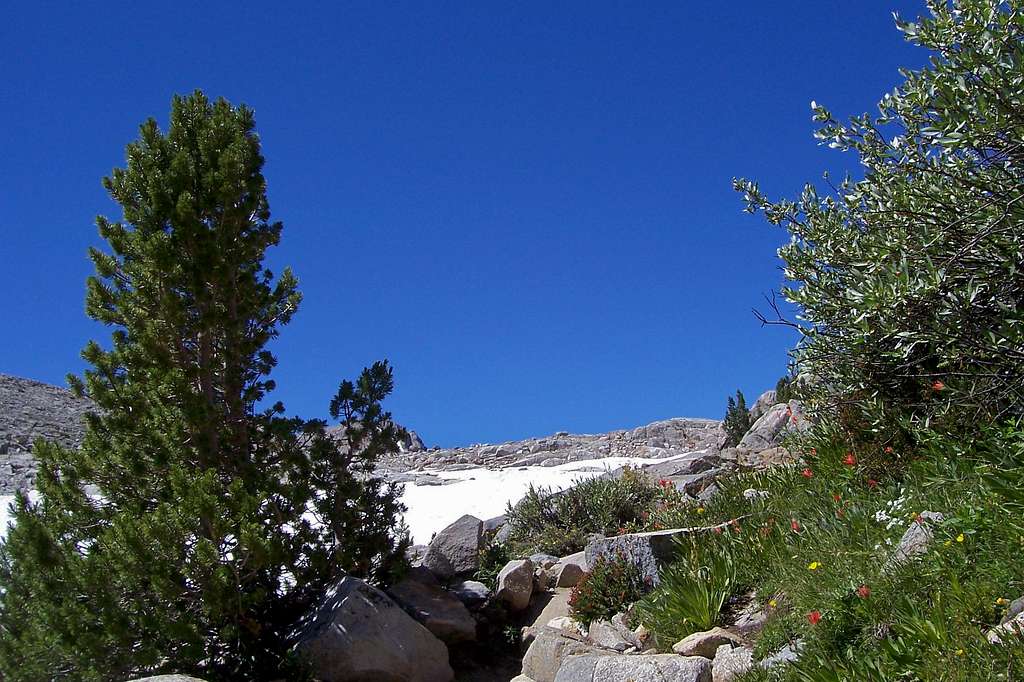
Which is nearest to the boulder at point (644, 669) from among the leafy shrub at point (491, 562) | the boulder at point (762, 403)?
the leafy shrub at point (491, 562)

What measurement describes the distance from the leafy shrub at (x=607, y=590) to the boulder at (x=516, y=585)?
1.43 metres

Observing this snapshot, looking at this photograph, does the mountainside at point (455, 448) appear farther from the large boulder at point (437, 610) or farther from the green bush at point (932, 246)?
the green bush at point (932, 246)

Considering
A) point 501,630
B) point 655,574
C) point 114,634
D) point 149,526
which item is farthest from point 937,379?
point 114,634

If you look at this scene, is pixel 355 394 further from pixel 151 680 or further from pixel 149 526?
pixel 151 680

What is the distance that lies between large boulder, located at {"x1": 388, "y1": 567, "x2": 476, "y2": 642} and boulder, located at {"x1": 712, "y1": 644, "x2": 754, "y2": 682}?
4582 mm

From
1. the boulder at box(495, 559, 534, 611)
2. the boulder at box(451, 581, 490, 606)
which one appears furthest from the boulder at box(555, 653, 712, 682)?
the boulder at box(451, 581, 490, 606)

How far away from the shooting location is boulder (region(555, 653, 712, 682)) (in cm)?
675

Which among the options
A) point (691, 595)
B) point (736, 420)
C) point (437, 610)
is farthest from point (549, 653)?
point (736, 420)

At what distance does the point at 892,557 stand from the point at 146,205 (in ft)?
29.6

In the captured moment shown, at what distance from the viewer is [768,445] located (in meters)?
16.5

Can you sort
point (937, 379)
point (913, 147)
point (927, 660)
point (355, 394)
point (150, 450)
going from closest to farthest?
point (927, 660) < point (913, 147) < point (937, 379) < point (150, 450) < point (355, 394)

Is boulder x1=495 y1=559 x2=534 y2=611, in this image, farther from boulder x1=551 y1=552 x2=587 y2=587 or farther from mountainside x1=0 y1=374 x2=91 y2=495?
mountainside x1=0 y1=374 x2=91 y2=495

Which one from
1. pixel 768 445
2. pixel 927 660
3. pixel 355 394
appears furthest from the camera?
pixel 768 445

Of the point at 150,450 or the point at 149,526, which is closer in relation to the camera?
the point at 149,526
